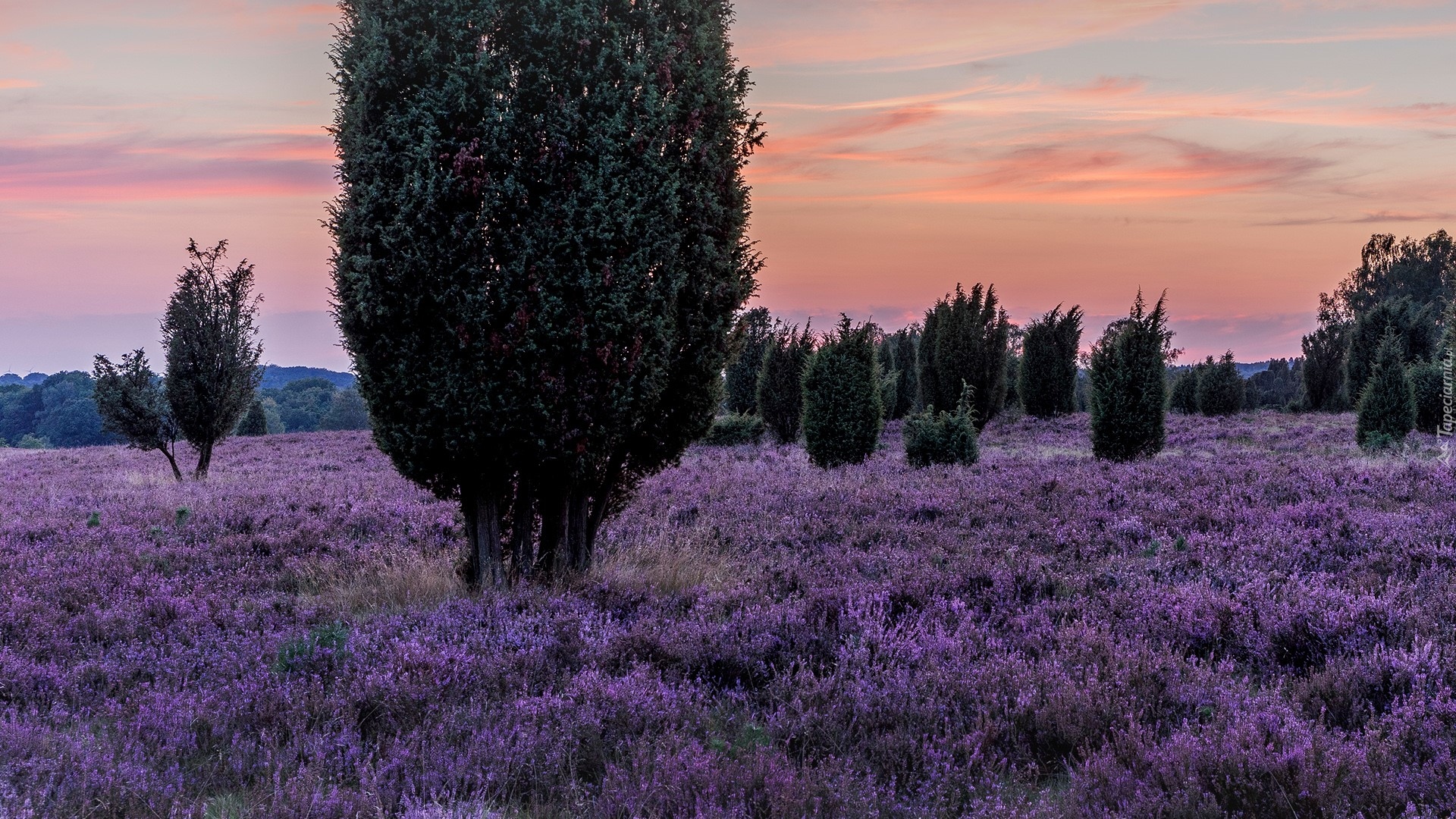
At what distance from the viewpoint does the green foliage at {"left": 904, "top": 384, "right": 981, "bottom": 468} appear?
19359mm

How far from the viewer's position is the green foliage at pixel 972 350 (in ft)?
117

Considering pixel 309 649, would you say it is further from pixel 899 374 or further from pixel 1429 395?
pixel 899 374

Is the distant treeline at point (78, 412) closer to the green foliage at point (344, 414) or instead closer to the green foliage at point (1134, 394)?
the green foliage at point (344, 414)

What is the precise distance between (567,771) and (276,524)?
9894 millimetres

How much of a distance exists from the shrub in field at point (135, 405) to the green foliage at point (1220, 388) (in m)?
45.1

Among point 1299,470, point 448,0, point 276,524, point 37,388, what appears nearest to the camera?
point 448,0

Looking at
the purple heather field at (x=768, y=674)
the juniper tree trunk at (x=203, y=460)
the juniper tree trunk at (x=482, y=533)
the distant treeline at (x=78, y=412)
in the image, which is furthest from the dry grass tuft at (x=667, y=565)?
the distant treeline at (x=78, y=412)

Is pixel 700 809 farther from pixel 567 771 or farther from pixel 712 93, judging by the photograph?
pixel 712 93

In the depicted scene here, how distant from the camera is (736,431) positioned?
30.9 metres

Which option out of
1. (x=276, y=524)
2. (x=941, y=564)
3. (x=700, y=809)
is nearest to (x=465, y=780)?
(x=700, y=809)

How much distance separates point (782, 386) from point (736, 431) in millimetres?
2357

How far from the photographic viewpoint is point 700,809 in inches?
128

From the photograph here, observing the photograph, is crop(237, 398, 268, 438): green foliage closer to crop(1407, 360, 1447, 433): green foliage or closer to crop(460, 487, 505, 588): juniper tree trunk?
crop(460, 487, 505, 588): juniper tree trunk

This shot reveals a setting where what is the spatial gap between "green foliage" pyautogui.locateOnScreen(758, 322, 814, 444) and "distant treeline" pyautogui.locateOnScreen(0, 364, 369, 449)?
2094 inches
